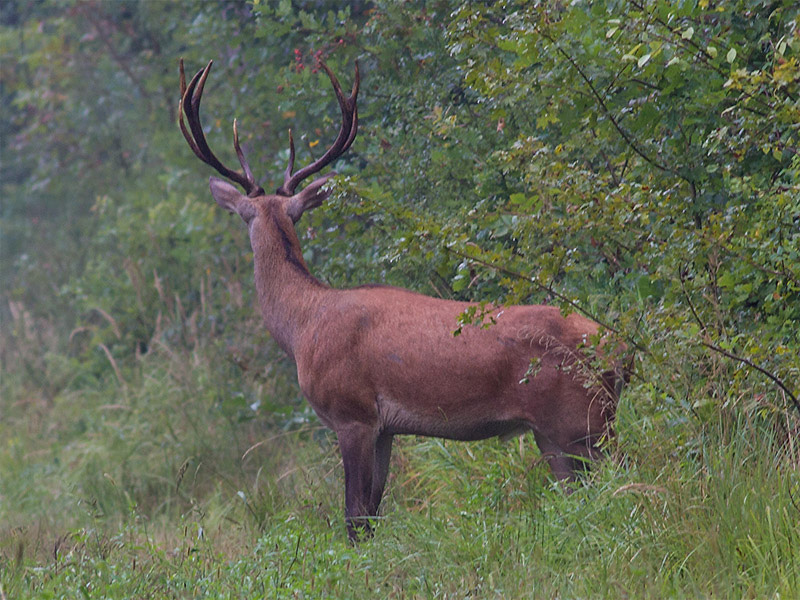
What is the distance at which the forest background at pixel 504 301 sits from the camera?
169 inches

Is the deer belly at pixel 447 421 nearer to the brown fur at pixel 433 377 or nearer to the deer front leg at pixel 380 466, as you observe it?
the brown fur at pixel 433 377

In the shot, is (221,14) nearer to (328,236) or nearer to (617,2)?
(328,236)

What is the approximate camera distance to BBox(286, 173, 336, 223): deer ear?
19.9 ft

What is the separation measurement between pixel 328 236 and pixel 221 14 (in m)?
3.31

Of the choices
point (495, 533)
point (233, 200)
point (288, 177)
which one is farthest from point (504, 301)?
point (233, 200)

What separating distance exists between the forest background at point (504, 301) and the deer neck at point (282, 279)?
529mm

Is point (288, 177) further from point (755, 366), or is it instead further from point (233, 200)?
point (755, 366)

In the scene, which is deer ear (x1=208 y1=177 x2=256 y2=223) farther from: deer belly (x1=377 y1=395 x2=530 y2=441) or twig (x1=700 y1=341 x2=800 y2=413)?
twig (x1=700 y1=341 x2=800 y2=413)

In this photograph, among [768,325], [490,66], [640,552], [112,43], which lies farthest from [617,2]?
[112,43]

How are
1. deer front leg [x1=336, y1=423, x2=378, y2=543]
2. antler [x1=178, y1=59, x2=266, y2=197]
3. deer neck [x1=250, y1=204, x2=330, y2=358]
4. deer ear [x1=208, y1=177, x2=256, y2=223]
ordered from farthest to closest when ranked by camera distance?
1. deer ear [x1=208, y1=177, x2=256, y2=223]
2. antler [x1=178, y1=59, x2=266, y2=197]
3. deer neck [x1=250, y1=204, x2=330, y2=358]
4. deer front leg [x1=336, y1=423, x2=378, y2=543]

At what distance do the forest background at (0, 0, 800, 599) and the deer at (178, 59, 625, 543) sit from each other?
195 mm

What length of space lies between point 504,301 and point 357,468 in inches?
43.2

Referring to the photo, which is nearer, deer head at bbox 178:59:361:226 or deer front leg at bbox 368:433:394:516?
deer front leg at bbox 368:433:394:516

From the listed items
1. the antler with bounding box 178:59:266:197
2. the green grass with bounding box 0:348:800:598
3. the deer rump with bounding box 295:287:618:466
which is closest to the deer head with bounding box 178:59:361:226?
the antler with bounding box 178:59:266:197
